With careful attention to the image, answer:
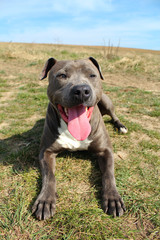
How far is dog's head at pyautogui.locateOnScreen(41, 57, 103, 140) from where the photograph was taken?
7.30ft

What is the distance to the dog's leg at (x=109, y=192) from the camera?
203cm

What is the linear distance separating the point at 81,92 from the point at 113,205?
124cm

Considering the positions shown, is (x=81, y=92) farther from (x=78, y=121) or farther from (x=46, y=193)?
(x=46, y=193)

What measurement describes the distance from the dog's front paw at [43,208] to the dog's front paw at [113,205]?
0.54 metres

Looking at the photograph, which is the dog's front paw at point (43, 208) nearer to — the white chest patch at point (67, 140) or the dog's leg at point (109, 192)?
the dog's leg at point (109, 192)

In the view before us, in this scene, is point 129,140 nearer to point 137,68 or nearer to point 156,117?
point 156,117

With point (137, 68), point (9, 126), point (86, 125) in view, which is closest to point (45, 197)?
point (86, 125)

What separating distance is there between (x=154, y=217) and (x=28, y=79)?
7.83 m

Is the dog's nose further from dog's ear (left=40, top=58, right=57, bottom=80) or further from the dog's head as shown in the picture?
dog's ear (left=40, top=58, right=57, bottom=80)

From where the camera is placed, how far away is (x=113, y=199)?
2.11m

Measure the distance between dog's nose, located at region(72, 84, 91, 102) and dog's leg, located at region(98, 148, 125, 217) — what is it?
3.12 feet

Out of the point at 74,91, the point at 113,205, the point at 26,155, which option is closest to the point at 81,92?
the point at 74,91

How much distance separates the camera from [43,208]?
2.01 metres

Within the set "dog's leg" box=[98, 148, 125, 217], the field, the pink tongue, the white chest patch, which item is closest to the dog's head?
the pink tongue
